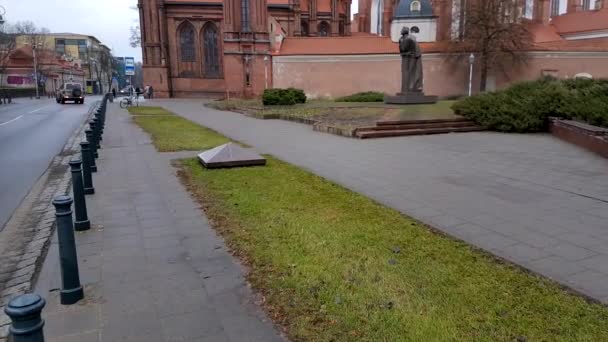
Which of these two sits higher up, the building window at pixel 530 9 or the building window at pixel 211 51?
the building window at pixel 530 9

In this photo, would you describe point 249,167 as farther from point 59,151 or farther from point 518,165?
point 59,151

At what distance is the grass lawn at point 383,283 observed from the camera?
3242 mm

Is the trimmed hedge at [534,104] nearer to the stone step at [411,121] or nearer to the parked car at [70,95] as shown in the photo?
the stone step at [411,121]

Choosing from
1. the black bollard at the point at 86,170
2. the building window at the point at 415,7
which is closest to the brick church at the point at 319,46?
the building window at the point at 415,7

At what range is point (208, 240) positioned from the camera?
5332mm

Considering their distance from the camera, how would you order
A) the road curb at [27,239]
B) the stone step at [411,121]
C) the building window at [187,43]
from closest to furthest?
the road curb at [27,239]
the stone step at [411,121]
the building window at [187,43]

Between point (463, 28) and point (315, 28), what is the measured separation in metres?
23.6

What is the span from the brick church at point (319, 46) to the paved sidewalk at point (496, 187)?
27.1 meters

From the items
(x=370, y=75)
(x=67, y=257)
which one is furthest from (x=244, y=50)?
(x=67, y=257)

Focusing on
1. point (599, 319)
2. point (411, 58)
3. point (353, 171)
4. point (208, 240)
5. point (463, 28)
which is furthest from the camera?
point (463, 28)

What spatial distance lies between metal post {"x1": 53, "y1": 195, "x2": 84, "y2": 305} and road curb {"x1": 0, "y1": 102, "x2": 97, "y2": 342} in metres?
0.45

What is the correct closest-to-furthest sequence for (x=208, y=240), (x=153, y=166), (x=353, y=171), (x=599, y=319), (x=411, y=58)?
(x=599, y=319) < (x=208, y=240) < (x=353, y=171) < (x=153, y=166) < (x=411, y=58)

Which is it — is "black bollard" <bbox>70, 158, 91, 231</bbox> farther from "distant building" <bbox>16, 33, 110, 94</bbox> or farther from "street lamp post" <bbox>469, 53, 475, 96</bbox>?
"distant building" <bbox>16, 33, 110, 94</bbox>

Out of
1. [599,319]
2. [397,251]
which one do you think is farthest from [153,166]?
[599,319]
